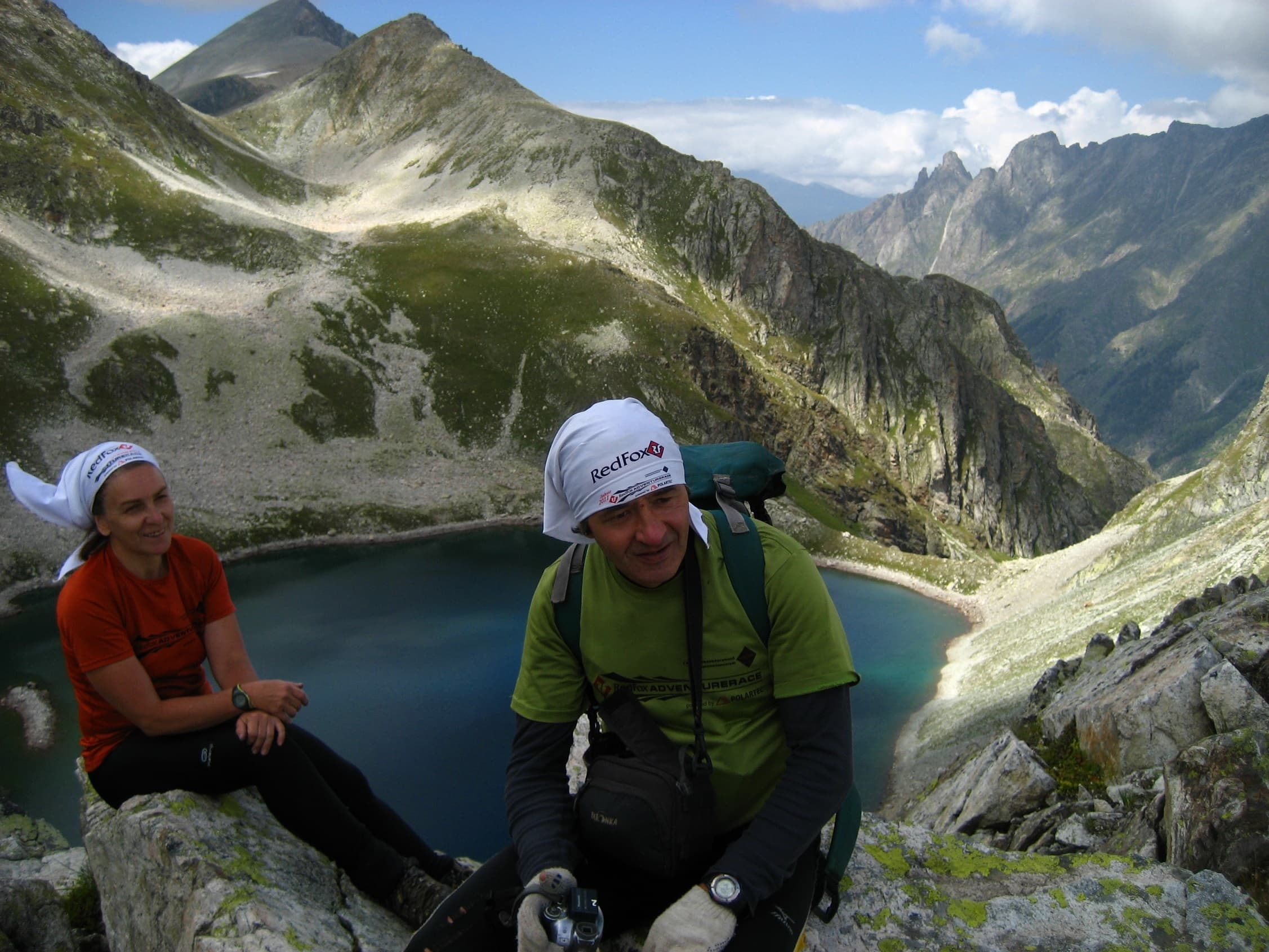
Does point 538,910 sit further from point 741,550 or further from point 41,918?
point 41,918

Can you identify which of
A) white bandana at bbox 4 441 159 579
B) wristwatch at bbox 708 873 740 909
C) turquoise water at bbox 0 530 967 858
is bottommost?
turquoise water at bbox 0 530 967 858

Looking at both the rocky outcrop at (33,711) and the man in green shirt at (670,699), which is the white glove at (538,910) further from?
the rocky outcrop at (33,711)

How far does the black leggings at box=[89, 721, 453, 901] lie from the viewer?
7180mm

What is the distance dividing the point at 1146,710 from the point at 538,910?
37.0 feet

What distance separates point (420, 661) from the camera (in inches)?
2088

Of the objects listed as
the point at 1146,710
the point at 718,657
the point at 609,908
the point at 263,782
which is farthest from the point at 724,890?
the point at 1146,710

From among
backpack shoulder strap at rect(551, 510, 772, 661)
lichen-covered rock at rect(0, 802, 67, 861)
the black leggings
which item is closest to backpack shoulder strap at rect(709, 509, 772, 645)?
backpack shoulder strap at rect(551, 510, 772, 661)

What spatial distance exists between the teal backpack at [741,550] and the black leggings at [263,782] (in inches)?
123

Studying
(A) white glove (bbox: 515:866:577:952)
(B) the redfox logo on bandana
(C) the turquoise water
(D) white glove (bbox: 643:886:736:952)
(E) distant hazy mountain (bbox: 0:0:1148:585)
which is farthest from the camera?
(E) distant hazy mountain (bbox: 0:0:1148:585)

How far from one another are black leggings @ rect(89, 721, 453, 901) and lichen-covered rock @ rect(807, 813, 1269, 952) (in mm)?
4005

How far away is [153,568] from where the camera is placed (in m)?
7.55

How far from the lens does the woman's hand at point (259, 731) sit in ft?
23.2

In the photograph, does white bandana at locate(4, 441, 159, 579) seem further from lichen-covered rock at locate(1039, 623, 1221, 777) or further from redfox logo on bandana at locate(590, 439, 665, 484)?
lichen-covered rock at locate(1039, 623, 1221, 777)

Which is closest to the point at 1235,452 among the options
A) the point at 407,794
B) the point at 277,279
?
the point at 407,794
